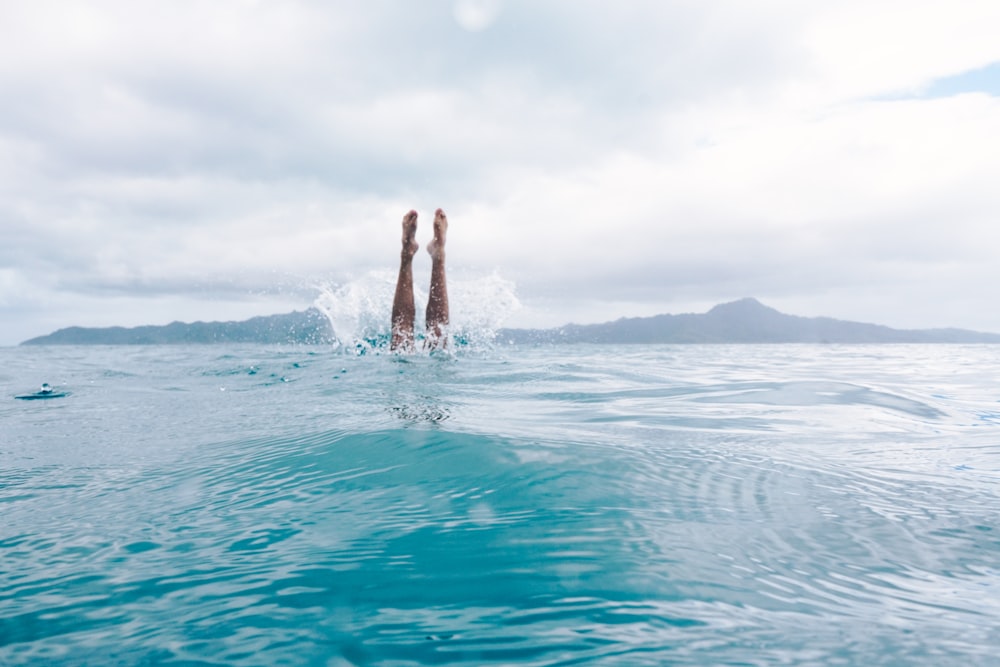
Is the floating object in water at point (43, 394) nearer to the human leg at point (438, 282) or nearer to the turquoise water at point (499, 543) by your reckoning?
the turquoise water at point (499, 543)

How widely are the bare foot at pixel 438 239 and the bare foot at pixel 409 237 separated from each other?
0.52 m

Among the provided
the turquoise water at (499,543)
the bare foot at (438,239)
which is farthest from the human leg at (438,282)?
the turquoise water at (499,543)

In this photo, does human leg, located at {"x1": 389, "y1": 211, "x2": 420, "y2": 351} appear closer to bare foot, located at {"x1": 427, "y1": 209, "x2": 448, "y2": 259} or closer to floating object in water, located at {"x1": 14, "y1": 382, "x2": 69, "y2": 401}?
bare foot, located at {"x1": 427, "y1": 209, "x2": 448, "y2": 259}

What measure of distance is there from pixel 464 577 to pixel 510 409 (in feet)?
11.5

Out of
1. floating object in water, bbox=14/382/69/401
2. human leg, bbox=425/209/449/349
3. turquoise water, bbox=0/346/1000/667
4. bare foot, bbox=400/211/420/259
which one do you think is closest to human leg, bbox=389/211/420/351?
bare foot, bbox=400/211/420/259

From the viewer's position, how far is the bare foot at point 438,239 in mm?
11013

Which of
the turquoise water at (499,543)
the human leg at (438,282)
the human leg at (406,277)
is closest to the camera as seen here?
the turquoise water at (499,543)

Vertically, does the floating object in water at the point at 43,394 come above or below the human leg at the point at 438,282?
below

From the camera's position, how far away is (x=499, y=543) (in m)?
2.12

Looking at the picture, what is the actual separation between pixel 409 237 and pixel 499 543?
29.3ft

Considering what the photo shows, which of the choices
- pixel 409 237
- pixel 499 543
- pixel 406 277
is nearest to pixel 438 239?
pixel 409 237

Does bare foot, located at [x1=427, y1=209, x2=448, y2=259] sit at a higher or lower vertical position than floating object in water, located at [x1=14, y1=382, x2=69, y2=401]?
higher

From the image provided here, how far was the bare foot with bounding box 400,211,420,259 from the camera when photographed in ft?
34.4

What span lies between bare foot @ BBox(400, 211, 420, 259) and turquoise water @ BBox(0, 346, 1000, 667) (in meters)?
6.12
